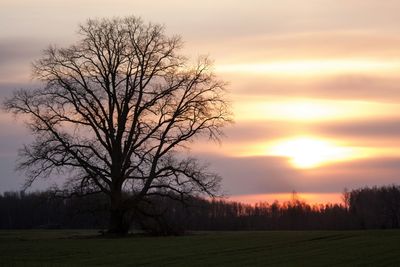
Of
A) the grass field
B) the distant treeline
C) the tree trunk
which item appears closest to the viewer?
the grass field

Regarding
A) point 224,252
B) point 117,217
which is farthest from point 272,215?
point 224,252

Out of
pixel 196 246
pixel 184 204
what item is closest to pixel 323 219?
pixel 184 204

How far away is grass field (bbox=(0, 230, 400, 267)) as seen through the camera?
99.0 feet

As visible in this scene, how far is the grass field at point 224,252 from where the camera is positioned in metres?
30.2

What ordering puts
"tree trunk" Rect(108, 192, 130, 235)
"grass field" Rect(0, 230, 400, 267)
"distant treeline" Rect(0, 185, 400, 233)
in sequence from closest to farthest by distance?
"grass field" Rect(0, 230, 400, 267)
"tree trunk" Rect(108, 192, 130, 235)
"distant treeline" Rect(0, 185, 400, 233)

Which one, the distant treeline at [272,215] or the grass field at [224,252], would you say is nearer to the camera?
the grass field at [224,252]

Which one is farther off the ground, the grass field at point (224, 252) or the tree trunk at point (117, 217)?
the tree trunk at point (117, 217)

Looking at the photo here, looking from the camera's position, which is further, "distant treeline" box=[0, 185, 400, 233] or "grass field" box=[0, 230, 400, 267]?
"distant treeline" box=[0, 185, 400, 233]

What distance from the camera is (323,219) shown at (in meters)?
127

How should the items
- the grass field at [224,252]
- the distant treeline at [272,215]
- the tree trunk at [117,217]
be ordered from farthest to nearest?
1. the distant treeline at [272,215]
2. the tree trunk at [117,217]
3. the grass field at [224,252]

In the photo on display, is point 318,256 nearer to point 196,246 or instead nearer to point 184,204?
point 196,246

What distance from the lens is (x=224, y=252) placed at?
36094mm

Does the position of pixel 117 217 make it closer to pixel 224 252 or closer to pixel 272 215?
pixel 224 252

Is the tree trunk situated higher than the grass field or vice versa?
the tree trunk
